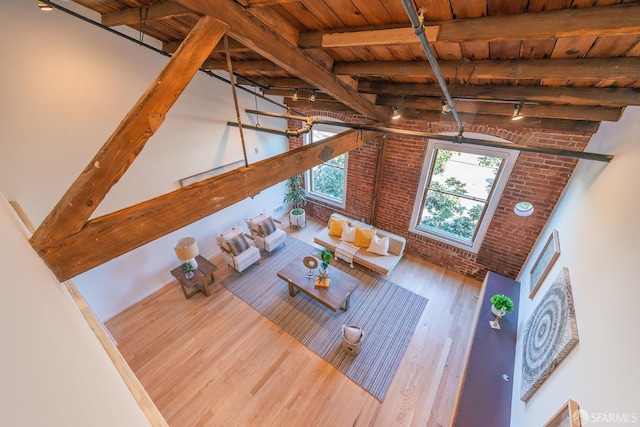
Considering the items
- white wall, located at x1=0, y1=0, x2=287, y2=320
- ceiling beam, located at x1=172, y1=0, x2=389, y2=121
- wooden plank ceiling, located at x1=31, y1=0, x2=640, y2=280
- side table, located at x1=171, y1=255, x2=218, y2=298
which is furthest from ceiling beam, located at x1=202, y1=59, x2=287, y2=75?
side table, located at x1=171, y1=255, x2=218, y2=298

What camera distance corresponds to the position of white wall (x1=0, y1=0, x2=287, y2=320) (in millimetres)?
2564

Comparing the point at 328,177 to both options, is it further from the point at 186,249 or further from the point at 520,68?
the point at 520,68

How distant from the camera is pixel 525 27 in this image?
129 centimetres

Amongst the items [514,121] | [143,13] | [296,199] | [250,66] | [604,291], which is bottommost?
[296,199]

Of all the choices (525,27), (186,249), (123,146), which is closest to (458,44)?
(525,27)

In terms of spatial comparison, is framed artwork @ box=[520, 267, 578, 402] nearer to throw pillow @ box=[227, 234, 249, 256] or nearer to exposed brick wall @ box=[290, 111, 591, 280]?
exposed brick wall @ box=[290, 111, 591, 280]

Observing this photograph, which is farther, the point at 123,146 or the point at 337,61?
the point at 337,61

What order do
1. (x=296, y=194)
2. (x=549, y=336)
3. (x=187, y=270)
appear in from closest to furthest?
(x=549, y=336) → (x=187, y=270) → (x=296, y=194)

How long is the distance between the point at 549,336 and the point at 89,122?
542 cm

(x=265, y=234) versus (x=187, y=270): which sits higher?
(x=265, y=234)

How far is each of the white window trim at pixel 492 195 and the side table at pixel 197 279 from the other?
3.99 m

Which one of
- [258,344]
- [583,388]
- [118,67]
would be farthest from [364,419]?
[118,67]

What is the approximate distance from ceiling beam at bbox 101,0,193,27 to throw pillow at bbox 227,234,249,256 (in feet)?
10.6

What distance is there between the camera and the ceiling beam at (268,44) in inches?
54.6
